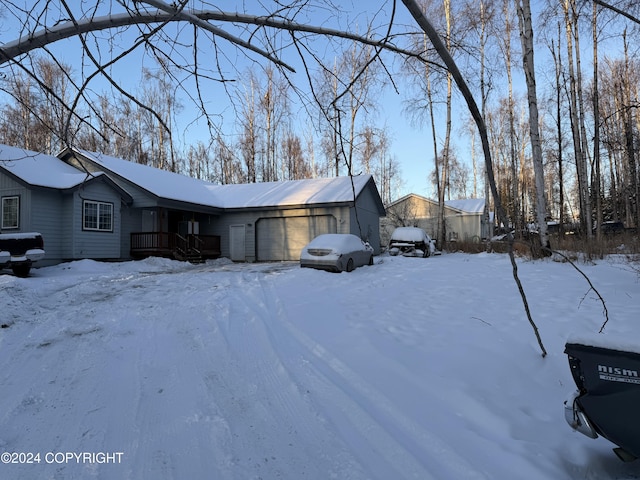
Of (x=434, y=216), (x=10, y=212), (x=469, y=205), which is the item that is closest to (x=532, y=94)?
(x=10, y=212)

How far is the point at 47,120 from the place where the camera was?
3.41m

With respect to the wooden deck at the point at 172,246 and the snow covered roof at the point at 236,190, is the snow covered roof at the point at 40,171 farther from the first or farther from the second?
the wooden deck at the point at 172,246

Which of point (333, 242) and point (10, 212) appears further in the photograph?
point (10, 212)

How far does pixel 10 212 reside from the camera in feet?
44.8

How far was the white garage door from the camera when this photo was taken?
19031 millimetres

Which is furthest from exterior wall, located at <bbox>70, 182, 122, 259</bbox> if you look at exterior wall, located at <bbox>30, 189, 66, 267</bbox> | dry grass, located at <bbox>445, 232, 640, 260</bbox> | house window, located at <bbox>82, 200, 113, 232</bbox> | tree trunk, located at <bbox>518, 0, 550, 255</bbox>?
tree trunk, located at <bbox>518, 0, 550, 255</bbox>

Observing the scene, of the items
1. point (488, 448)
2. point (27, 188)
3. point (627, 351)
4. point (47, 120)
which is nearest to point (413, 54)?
point (627, 351)

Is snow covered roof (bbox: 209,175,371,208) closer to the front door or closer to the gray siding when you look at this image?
the gray siding

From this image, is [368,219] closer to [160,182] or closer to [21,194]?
[160,182]

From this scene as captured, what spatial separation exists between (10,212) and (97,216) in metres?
2.79

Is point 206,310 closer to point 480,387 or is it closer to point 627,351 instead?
point 480,387

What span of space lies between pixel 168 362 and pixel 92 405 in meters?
0.98

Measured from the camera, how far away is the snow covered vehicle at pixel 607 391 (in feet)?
6.44

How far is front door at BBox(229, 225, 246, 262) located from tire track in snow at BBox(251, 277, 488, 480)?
52.9 ft
